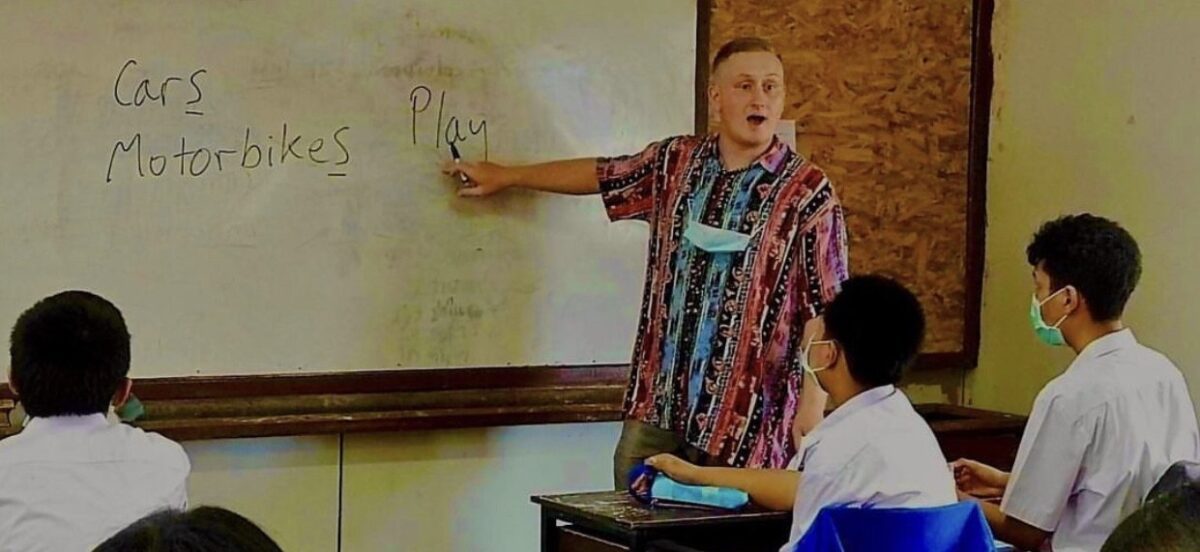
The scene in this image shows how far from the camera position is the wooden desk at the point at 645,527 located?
9.11 ft

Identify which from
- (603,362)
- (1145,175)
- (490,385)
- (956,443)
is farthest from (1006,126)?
(490,385)

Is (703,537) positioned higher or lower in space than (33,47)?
lower

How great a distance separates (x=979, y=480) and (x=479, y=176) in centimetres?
143

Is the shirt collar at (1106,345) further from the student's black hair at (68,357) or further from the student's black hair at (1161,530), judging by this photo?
the student's black hair at (68,357)

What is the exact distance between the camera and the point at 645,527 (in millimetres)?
2750

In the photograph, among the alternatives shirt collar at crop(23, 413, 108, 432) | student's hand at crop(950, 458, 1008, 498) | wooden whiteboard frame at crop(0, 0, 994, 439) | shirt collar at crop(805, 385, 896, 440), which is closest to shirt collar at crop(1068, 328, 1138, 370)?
student's hand at crop(950, 458, 1008, 498)

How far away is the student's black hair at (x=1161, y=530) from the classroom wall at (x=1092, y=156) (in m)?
2.97

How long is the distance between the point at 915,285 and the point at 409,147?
1.75 meters

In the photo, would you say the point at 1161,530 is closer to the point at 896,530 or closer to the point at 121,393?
the point at 896,530

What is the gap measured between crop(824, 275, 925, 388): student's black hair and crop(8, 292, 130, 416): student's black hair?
1.25 m

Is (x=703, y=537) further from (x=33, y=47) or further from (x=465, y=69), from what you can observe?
(x=33, y=47)

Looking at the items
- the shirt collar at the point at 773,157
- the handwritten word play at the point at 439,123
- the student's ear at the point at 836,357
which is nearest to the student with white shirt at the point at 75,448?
the student's ear at the point at 836,357

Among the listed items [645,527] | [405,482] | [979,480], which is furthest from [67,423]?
[979,480]

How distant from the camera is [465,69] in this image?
3877 millimetres
